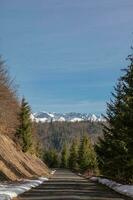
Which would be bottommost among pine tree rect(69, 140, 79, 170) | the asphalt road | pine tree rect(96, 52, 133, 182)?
the asphalt road

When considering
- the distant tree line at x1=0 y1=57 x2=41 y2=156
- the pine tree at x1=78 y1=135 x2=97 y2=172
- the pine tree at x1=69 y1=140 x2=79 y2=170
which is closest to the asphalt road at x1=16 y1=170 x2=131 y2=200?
the distant tree line at x1=0 y1=57 x2=41 y2=156

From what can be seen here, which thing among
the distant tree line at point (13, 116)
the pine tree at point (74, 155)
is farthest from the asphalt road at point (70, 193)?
the pine tree at point (74, 155)

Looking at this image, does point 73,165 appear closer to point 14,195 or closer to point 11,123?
point 11,123

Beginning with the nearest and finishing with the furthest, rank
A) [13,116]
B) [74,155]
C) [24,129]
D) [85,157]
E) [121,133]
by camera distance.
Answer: [121,133], [13,116], [24,129], [85,157], [74,155]

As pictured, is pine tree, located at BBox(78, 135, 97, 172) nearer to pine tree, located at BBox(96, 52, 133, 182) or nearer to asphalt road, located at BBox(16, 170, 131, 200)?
pine tree, located at BBox(96, 52, 133, 182)

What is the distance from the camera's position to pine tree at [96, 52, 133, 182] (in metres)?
36.3

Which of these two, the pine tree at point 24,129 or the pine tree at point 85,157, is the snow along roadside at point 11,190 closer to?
the pine tree at point 24,129

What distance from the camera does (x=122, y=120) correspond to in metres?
36.4

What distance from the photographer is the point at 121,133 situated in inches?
1690

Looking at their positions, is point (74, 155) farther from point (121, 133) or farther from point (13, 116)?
point (121, 133)

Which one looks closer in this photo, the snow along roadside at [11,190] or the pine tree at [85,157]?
the snow along roadside at [11,190]

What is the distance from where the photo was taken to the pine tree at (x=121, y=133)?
119ft

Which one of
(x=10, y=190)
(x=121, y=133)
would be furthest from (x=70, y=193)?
(x=121, y=133)

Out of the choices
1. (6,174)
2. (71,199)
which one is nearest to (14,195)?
(71,199)
